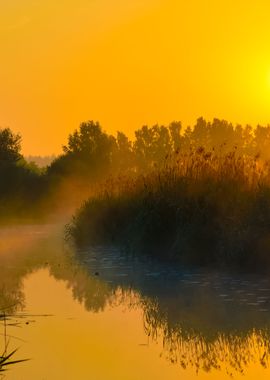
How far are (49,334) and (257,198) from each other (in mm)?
6241

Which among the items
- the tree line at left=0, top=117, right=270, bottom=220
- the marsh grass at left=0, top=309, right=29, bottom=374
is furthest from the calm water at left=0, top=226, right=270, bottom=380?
the tree line at left=0, top=117, right=270, bottom=220

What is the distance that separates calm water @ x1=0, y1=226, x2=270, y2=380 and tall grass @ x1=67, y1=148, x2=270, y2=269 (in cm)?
65

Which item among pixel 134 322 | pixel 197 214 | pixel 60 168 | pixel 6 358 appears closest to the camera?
pixel 6 358

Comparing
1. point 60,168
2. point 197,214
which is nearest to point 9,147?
point 60,168

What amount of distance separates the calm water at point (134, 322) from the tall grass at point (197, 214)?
65 centimetres

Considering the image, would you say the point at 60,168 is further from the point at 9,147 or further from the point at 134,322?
the point at 134,322

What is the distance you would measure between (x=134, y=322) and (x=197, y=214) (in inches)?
207

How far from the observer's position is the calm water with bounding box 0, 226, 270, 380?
725 centimetres

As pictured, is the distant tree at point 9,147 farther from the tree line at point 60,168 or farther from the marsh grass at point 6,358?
the marsh grass at point 6,358

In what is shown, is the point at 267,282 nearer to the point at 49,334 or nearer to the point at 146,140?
the point at 49,334

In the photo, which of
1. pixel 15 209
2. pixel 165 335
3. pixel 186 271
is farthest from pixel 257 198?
pixel 15 209

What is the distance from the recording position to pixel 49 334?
8.59m

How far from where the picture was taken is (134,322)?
9469mm

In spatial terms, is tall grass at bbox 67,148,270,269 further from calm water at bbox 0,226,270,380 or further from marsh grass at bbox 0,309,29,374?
marsh grass at bbox 0,309,29,374
